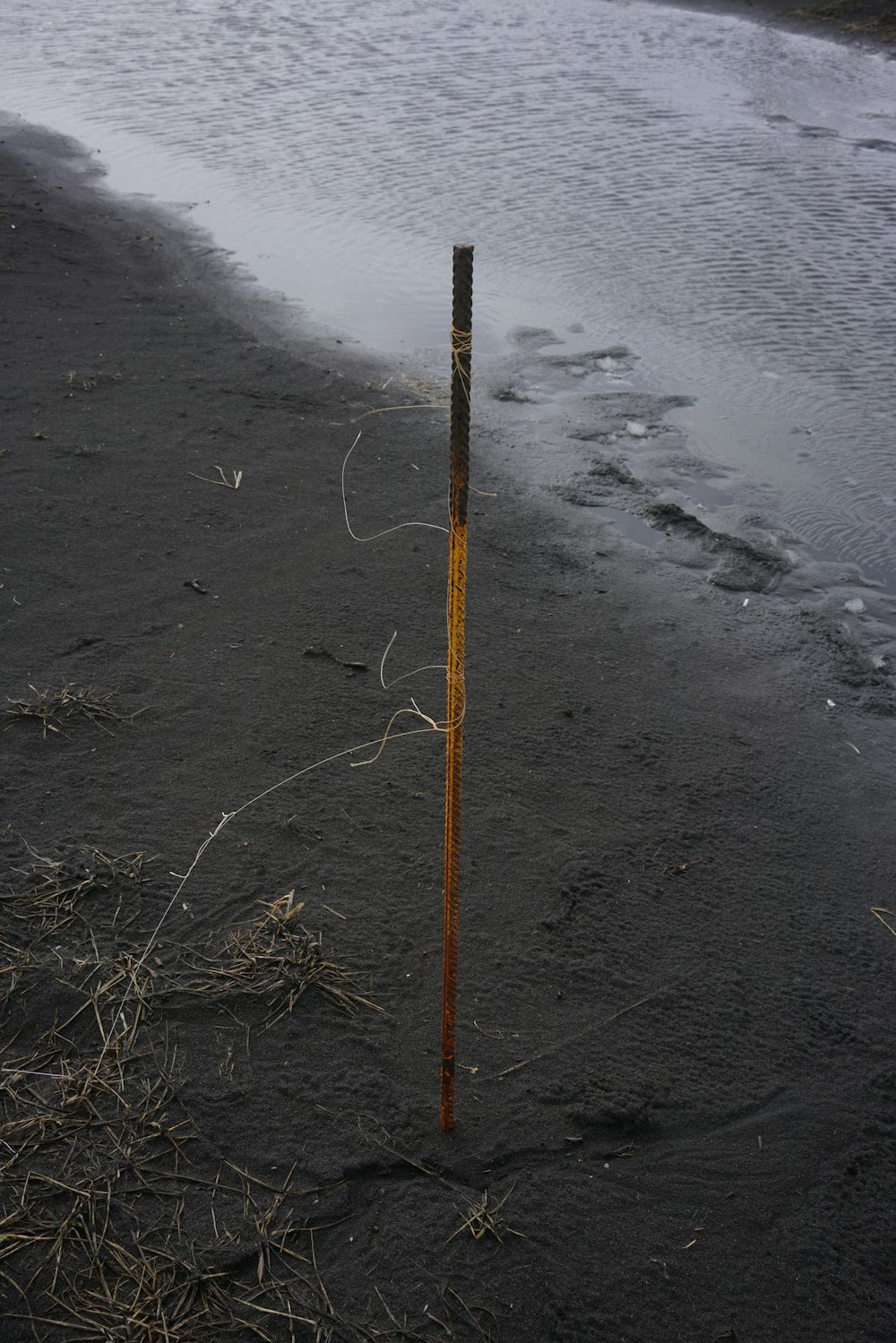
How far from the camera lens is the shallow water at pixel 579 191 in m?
6.81

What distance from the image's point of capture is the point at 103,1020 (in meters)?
2.85

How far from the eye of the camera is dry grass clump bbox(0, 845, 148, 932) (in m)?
3.13

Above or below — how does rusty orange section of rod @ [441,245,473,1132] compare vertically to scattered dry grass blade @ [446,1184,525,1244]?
above

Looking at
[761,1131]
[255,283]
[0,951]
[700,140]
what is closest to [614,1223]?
[761,1131]

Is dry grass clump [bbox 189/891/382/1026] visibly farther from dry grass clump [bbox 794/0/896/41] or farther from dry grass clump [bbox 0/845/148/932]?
dry grass clump [bbox 794/0/896/41]

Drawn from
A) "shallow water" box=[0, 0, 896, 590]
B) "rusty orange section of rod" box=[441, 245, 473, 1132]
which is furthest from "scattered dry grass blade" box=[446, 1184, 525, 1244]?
"shallow water" box=[0, 0, 896, 590]

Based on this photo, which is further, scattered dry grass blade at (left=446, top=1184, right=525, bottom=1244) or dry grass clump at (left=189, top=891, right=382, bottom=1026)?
dry grass clump at (left=189, top=891, right=382, bottom=1026)

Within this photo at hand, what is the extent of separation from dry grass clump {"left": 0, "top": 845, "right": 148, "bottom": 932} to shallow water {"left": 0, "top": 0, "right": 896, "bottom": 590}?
145 inches

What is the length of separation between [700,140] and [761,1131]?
11441 millimetres

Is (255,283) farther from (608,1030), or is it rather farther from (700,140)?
(608,1030)

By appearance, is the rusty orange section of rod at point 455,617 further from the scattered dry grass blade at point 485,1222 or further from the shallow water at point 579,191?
the shallow water at point 579,191

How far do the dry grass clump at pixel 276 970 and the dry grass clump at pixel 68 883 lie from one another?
380 mm

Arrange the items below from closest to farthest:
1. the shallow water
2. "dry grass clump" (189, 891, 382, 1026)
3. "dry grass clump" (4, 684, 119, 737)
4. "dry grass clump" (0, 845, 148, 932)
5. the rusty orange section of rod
→ the rusty orange section of rod → "dry grass clump" (189, 891, 382, 1026) → "dry grass clump" (0, 845, 148, 932) → "dry grass clump" (4, 684, 119, 737) → the shallow water

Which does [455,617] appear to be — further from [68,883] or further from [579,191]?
[579,191]
